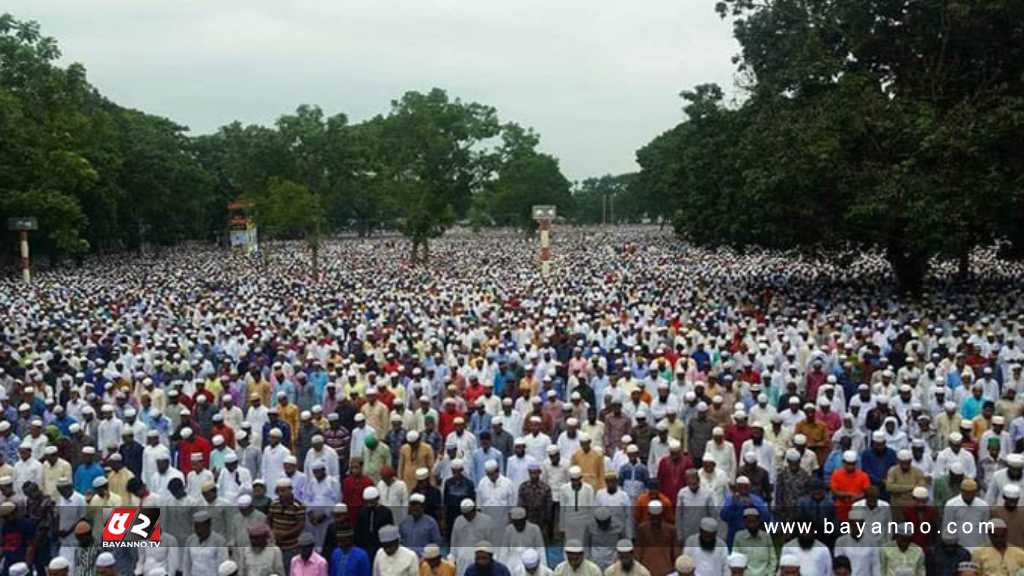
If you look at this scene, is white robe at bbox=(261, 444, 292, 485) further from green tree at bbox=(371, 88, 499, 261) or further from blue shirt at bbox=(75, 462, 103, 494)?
green tree at bbox=(371, 88, 499, 261)

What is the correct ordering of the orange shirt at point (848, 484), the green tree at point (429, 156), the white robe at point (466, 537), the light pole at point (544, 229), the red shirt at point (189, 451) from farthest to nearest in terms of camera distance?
the green tree at point (429, 156) → the light pole at point (544, 229) → the red shirt at point (189, 451) → the orange shirt at point (848, 484) → the white robe at point (466, 537)

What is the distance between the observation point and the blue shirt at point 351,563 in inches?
218

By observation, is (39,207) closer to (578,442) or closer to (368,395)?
(368,395)

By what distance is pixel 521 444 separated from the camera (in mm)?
7332

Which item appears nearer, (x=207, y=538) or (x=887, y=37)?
(x=207, y=538)

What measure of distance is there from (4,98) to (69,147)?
20.9 ft

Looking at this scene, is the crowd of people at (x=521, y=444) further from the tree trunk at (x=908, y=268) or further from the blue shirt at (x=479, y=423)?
the tree trunk at (x=908, y=268)

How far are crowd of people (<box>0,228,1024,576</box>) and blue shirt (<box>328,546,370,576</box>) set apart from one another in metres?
0.01

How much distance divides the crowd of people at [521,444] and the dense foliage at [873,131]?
2.26m

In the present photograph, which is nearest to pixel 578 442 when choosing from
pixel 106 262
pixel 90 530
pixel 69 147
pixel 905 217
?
pixel 90 530

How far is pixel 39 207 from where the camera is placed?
1076 inches

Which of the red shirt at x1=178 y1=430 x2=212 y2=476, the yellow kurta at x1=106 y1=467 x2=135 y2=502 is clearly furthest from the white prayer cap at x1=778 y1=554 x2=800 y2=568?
the red shirt at x1=178 y1=430 x2=212 y2=476

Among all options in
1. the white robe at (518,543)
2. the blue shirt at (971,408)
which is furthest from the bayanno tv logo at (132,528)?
the blue shirt at (971,408)

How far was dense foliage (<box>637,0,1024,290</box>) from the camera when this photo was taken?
683 inches
